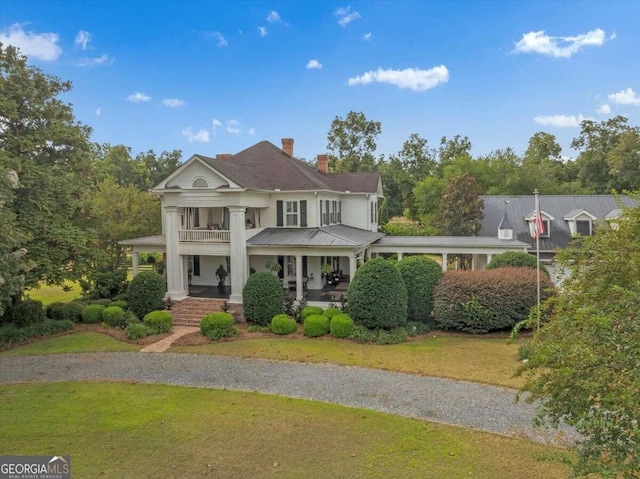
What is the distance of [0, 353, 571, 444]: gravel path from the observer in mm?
10531

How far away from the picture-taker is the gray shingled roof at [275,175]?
22622 millimetres

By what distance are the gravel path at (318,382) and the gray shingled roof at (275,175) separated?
9.72m

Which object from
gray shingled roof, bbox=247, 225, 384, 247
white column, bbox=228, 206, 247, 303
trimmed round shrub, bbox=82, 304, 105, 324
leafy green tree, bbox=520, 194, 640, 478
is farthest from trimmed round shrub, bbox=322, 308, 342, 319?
leafy green tree, bbox=520, 194, 640, 478

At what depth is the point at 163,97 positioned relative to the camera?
29.6 m

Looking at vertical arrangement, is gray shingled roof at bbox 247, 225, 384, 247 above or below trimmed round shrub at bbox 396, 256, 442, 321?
above

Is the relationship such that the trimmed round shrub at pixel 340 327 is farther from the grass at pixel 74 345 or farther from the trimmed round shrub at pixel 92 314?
the trimmed round shrub at pixel 92 314

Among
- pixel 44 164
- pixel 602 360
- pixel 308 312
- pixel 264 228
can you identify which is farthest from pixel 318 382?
pixel 44 164

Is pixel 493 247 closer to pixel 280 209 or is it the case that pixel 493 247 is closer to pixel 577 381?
pixel 280 209

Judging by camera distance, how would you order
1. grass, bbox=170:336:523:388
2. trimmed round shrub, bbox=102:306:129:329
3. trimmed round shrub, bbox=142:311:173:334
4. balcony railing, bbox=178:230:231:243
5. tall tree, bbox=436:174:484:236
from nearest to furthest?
grass, bbox=170:336:523:388 → trimmed round shrub, bbox=142:311:173:334 → trimmed round shrub, bbox=102:306:129:329 → balcony railing, bbox=178:230:231:243 → tall tree, bbox=436:174:484:236

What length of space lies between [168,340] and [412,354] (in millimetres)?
9768

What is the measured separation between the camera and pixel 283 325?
60.2 feet

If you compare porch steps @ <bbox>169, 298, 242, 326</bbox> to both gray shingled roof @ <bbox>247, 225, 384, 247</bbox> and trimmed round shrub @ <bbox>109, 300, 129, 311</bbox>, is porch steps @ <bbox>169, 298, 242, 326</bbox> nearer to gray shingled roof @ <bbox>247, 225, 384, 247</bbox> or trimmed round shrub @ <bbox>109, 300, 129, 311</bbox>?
trimmed round shrub @ <bbox>109, 300, 129, 311</bbox>

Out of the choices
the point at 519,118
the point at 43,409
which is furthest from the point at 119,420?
the point at 519,118

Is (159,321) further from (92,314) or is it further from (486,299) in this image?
Answer: (486,299)
